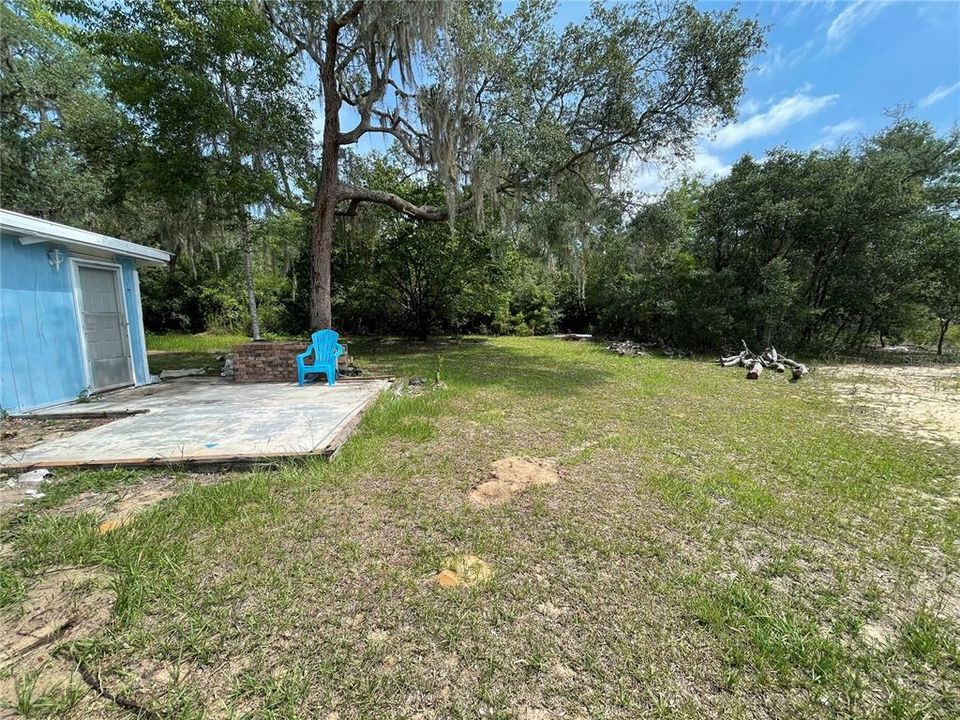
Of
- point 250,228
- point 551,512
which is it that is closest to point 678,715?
point 551,512

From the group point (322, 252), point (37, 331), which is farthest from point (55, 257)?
point (322, 252)

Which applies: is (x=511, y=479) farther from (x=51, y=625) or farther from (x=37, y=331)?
(x=37, y=331)

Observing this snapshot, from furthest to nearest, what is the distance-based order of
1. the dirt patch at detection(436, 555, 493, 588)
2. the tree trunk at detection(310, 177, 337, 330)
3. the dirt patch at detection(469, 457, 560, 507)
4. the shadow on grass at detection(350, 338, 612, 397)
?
the tree trunk at detection(310, 177, 337, 330), the shadow on grass at detection(350, 338, 612, 397), the dirt patch at detection(469, 457, 560, 507), the dirt patch at detection(436, 555, 493, 588)

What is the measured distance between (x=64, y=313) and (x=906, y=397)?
10.8 meters

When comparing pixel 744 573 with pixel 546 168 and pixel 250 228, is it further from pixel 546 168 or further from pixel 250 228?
pixel 250 228

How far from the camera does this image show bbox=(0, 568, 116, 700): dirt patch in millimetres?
1284

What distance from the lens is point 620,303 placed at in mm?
12414

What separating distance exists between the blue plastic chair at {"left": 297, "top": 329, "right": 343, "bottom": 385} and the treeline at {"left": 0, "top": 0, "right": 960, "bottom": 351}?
11.4ft

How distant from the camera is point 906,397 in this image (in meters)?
5.48

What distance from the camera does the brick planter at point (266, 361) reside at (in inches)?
237

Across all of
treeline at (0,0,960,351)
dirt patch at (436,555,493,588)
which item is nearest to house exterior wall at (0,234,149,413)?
treeline at (0,0,960,351)

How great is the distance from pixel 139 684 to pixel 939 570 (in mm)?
3290

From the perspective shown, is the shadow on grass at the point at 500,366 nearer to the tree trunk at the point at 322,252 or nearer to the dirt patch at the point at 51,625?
the tree trunk at the point at 322,252

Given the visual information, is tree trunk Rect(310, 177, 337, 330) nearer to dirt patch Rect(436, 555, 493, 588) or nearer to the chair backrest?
the chair backrest
